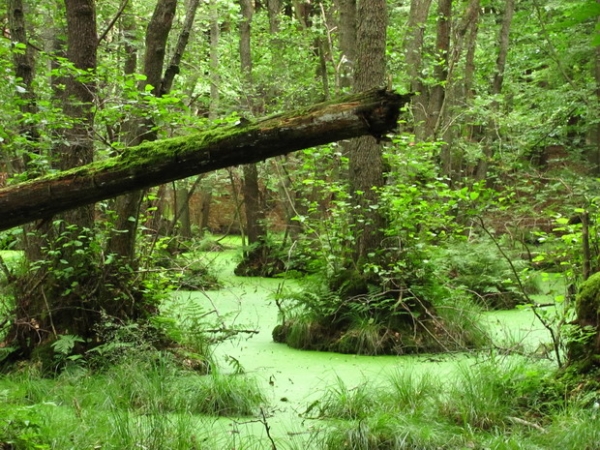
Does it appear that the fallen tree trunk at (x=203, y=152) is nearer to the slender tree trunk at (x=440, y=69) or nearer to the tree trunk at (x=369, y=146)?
the tree trunk at (x=369, y=146)

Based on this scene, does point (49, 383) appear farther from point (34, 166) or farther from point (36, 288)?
point (34, 166)

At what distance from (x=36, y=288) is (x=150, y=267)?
1.07 meters

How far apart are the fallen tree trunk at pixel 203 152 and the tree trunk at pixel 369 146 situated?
158 inches

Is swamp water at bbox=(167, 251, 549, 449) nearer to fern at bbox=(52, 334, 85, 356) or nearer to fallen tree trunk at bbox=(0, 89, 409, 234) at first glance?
fern at bbox=(52, 334, 85, 356)

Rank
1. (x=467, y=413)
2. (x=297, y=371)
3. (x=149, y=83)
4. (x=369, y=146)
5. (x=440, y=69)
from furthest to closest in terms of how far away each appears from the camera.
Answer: (x=440, y=69), (x=369, y=146), (x=149, y=83), (x=297, y=371), (x=467, y=413)

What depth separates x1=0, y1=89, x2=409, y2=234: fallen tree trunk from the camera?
2607 millimetres

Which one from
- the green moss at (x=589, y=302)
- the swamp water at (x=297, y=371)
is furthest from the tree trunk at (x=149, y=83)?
the green moss at (x=589, y=302)

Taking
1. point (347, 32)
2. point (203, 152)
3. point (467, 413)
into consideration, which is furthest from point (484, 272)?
point (203, 152)

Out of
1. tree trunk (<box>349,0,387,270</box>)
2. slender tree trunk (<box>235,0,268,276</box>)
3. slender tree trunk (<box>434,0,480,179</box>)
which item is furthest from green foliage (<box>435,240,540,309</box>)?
slender tree trunk (<box>235,0,268,276</box>)

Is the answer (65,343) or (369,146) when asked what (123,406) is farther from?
(369,146)

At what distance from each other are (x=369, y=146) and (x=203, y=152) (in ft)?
13.9

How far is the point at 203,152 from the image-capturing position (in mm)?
2822

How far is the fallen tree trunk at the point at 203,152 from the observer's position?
2.61m

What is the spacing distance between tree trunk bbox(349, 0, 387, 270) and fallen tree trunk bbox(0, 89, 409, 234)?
13.2 ft
